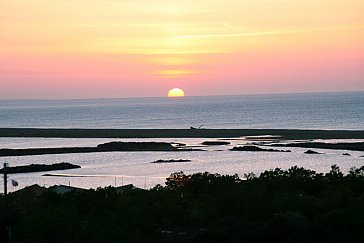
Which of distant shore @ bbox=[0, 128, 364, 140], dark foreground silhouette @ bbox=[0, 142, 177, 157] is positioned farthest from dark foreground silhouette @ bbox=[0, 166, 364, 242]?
distant shore @ bbox=[0, 128, 364, 140]

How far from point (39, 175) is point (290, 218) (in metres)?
34.4

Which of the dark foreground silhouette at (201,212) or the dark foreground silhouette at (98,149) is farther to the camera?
the dark foreground silhouette at (98,149)

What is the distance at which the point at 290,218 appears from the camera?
81.6ft

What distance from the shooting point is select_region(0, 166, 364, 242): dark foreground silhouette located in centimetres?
2408

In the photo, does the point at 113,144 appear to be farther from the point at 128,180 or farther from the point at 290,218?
the point at 290,218

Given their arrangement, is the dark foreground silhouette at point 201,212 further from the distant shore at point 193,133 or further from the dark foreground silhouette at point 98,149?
the distant shore at point 193,133

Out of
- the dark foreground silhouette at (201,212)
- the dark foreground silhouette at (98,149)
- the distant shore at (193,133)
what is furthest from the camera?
the distant shore at (193,133)

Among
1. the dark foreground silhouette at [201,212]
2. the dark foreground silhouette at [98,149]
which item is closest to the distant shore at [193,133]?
the dark foreground silhouette at [98,149]

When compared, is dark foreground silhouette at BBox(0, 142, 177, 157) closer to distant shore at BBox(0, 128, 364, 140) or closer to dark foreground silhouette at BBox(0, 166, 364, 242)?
distant shore at BBox(0, 128, 364, 140)

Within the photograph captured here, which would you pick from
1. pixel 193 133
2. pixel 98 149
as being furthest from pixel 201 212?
pixel 193 133

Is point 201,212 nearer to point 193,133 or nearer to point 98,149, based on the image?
point 98,149

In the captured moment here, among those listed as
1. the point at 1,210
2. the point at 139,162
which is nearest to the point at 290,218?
the point at 1,210

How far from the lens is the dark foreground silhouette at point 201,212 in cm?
2408

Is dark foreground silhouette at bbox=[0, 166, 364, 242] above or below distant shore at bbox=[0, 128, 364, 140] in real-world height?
above
